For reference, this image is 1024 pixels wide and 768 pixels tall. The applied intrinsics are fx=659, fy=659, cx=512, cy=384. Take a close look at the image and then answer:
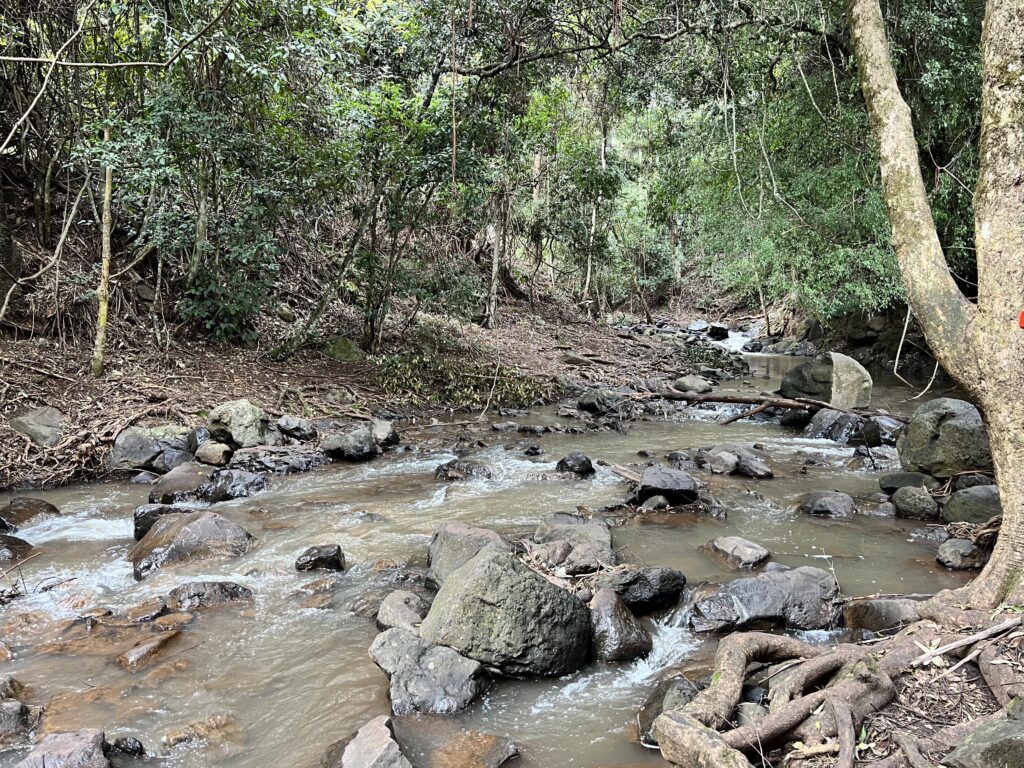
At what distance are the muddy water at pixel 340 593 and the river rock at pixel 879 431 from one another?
0.83 m

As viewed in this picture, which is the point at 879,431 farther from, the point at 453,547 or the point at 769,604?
the point at 453,547

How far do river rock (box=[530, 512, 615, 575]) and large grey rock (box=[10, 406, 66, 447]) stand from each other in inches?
265

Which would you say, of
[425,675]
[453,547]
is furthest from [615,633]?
[453,547]

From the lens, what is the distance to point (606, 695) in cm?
410

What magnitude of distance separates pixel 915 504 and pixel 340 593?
6179 mm

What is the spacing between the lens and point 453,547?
5676 millimetres

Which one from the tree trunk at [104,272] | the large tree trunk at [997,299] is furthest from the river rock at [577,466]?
the tree trunk at [104,272]

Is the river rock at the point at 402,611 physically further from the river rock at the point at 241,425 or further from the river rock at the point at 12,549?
the river rock at the point at 241,425

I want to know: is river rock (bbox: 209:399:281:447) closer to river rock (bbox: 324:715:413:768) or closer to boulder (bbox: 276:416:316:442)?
boulder (bbox: 276:416:316:442)

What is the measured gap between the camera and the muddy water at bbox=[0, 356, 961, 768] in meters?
3.79

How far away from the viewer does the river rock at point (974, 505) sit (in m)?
6.62

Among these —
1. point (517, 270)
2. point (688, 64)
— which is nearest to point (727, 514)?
point (688, 64)

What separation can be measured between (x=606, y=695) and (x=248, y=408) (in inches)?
305

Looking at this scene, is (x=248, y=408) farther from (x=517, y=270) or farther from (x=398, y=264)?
(x=517, y=270)
